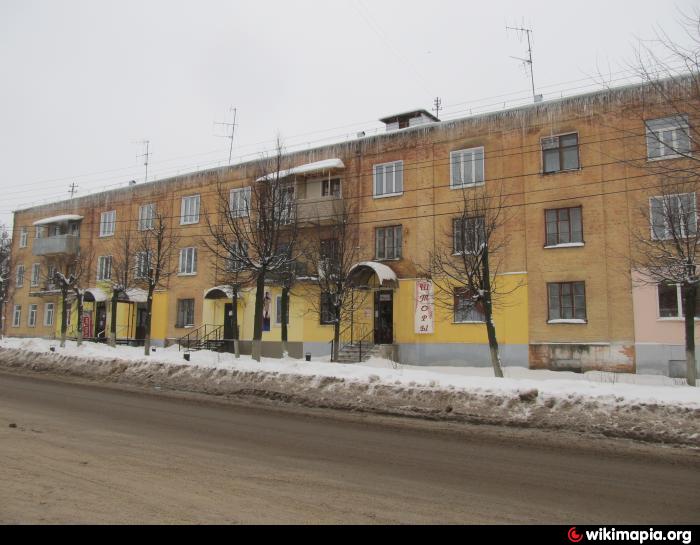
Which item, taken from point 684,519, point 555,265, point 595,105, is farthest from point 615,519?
point 595,105

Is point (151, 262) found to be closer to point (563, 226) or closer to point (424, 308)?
point (424, 308)

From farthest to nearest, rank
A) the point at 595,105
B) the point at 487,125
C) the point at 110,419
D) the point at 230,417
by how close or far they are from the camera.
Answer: the point at 487,125
the point at 595,105
the point at 230,417
the point at 110,419

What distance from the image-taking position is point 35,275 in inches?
1732

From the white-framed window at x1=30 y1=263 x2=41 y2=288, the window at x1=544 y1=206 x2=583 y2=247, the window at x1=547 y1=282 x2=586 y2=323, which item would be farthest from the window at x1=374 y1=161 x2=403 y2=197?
the white-framed window at x1=30 y1=263 x2=41 y2=288

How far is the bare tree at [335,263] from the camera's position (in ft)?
76.4

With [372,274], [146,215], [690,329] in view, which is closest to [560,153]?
[372,274]

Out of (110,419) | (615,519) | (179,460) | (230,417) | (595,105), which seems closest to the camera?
(615,519)

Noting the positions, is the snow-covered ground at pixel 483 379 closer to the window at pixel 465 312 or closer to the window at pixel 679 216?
the window at pixel 465 312

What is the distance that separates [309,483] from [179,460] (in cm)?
214

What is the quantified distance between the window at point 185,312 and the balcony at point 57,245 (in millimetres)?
10510

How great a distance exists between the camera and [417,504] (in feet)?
19.7

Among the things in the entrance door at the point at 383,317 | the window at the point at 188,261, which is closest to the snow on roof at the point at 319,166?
the entrance door at the point at 383,317

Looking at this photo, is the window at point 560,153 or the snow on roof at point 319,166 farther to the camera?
the snow on roof at point 319,166

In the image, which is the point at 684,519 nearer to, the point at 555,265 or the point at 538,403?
the point at 538,403
